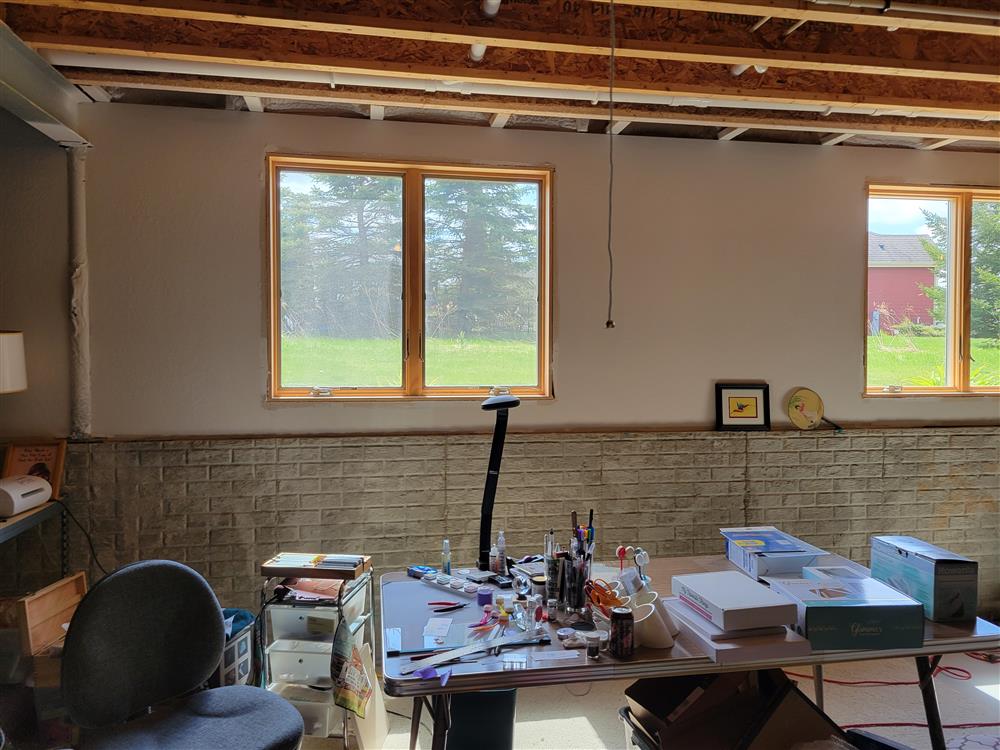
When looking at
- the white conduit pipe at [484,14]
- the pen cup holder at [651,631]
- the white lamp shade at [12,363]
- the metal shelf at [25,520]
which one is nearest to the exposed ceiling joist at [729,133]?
the white conduit pipe at [484,14]

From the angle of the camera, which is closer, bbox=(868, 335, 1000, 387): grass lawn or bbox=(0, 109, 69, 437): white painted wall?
bbox=(0, 109, 69, 437): white painted wall

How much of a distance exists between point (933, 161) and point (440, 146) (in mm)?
3083

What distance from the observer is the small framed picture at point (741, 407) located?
3818 mm

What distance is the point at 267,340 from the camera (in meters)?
3.42

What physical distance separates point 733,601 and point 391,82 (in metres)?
2.57

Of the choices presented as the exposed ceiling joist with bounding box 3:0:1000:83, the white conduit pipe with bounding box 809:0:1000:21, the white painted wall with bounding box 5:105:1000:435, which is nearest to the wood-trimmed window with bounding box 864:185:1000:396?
the white painted wall with bounding box 5:105:1000:435

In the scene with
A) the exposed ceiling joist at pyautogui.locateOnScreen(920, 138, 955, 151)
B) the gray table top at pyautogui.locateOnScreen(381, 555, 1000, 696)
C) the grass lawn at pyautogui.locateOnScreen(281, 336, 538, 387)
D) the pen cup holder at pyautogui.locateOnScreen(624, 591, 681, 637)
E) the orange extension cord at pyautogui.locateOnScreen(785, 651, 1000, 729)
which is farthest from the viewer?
the exposed ceiling joist at pyautogui.locateOnScreen(920, 138, 955, 151)

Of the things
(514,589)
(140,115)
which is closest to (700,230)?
(514,589)

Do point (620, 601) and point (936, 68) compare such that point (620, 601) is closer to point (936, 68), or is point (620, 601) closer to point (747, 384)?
point (747, 384)

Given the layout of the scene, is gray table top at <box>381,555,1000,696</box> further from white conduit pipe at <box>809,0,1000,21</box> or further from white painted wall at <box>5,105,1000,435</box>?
white conduit pipe at <box>809,0,1000,21</box>

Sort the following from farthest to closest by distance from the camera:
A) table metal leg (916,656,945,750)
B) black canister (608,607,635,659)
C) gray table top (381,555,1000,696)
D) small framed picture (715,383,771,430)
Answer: small framed picture (715,383,771,430), table metal leg (916,656,945,750), black canister (608,607,635,659), gray table top (381,555,1000,696)

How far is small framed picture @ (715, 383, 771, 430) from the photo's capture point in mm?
3818

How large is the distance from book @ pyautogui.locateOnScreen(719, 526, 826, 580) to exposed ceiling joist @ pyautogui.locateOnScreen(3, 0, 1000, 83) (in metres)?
2.00

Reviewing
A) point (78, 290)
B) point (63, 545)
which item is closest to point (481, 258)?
point (78, 290)
